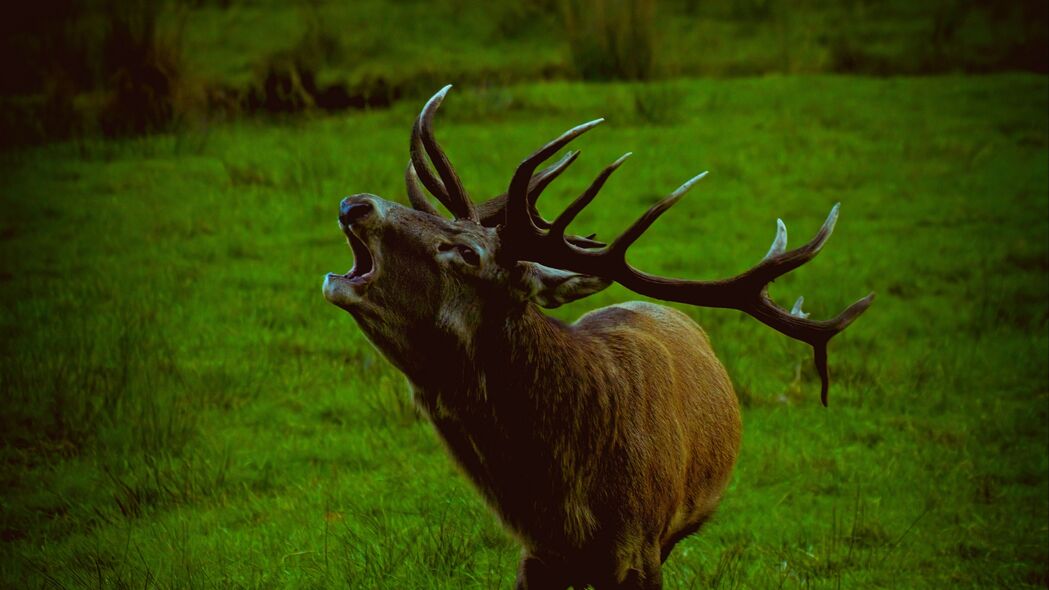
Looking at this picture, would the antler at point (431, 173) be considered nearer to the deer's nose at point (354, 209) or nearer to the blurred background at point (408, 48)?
the deer's nose at point (354, 209)

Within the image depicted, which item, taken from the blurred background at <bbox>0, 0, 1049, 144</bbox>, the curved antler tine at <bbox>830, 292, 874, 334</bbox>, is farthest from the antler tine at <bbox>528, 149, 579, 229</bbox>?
the blurred background at <bbox>0, 0, 1049, 144</bbox>

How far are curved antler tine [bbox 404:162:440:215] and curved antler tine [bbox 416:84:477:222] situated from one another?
0.16m

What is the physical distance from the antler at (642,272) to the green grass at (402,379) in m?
1.36

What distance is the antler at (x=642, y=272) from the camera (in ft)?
13.0

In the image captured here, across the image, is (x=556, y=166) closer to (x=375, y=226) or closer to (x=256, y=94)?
(x=375, y=226)

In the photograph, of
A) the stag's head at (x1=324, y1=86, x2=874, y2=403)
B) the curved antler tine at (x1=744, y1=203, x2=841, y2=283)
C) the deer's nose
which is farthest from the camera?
the curved antler tine at (x1=744, y1=203, x2=841, y2=283)

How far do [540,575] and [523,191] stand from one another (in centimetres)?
139

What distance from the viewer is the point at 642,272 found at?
13.3 ft

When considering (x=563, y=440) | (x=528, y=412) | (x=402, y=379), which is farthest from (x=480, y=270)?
(x=402, y=379)

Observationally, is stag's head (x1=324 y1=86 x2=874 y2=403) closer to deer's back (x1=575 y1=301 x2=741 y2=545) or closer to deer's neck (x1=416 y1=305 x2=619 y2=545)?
deer's neck (x1=416 y1=305 x2=619 y2=545)

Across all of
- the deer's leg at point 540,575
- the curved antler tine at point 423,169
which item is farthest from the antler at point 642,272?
the deer's leg at point 540,575

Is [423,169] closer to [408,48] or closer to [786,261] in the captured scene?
[786,261]


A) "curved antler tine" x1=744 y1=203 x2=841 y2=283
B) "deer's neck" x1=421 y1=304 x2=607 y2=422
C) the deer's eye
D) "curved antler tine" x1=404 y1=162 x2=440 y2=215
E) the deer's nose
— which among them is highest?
the deer's nose

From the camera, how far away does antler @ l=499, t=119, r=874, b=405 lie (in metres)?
3.95
